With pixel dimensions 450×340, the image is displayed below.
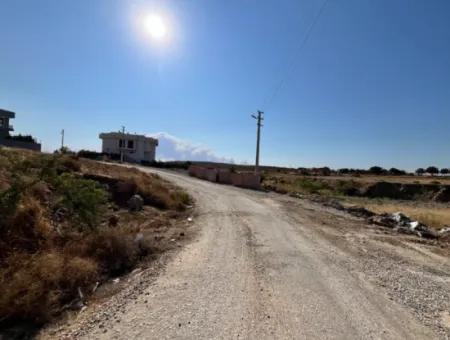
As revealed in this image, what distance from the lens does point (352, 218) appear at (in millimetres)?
21562

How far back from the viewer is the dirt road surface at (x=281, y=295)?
18.8 ft

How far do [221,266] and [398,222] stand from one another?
1411 centimetres

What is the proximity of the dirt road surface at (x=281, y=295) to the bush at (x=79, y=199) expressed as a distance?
242cm

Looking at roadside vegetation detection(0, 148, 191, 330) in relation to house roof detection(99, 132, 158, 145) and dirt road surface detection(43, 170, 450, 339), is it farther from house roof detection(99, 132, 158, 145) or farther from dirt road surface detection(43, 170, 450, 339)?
house roof detection(99, 132, 158, 145)

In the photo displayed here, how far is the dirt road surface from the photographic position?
5719mm

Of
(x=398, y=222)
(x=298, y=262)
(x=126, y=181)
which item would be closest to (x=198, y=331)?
(x=298, y=262)

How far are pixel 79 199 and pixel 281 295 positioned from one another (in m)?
5.71

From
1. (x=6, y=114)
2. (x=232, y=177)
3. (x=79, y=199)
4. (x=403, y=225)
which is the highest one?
(x=6, y=114)

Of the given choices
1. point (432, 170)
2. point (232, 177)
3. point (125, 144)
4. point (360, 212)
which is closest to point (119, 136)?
point (125, 144)

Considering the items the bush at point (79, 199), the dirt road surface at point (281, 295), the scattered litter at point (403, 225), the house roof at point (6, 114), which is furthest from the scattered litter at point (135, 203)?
the house roof at point (6, 114)

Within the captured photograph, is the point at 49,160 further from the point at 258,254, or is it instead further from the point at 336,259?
the point at 336,259

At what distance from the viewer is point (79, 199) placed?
33.5ft

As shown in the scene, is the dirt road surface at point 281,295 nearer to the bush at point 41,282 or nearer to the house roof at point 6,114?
the bush at point 41,282

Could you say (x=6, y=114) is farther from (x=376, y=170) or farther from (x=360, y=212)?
(x=376, y=170)
